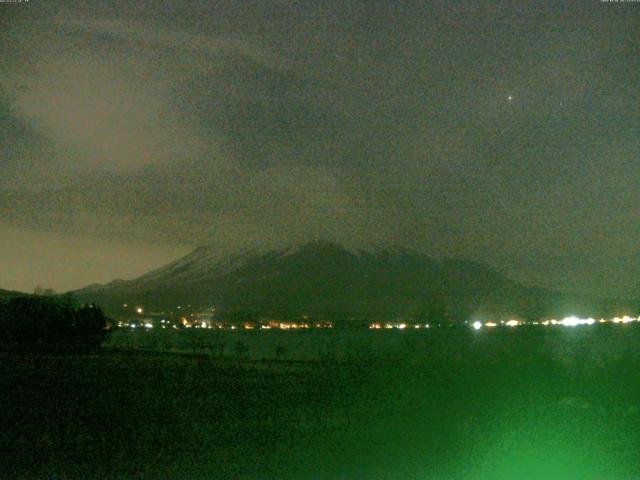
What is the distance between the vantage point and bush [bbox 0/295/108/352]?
43.5m

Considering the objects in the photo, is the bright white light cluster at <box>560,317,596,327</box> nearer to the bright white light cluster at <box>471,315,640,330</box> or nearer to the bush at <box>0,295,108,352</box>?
the bright white light cluster at <box>471,315,640,330</box>

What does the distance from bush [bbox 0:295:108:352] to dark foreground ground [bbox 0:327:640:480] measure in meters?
19.3

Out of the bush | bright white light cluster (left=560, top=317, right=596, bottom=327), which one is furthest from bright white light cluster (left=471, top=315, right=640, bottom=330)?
the bush

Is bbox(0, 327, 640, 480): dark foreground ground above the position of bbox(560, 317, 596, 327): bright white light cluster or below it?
below

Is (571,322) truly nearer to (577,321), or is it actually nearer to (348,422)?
(577,321)

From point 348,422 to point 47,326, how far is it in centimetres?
3185

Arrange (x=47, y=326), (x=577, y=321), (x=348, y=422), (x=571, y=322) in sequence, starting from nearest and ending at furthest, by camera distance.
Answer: (x=348, y=422), (x=47, y=326), (x=571, y=322), (x=577, y=321)

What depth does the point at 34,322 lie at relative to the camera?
1729 inches

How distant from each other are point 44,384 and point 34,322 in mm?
23553

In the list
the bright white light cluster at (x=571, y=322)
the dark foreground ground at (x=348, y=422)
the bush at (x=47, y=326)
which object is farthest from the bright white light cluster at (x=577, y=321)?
the dark foreground ground at (x=348, y=422)

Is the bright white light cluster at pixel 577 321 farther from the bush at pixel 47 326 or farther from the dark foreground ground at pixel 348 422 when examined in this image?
the dark foreground ground at pixel 348 422

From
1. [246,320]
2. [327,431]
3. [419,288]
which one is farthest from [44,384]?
[419,288]

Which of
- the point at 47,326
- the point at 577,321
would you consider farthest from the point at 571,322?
the point at 47,326

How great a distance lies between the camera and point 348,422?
616 inches
